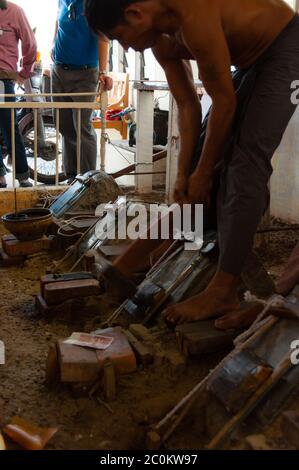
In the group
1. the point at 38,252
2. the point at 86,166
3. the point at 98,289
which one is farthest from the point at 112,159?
the point at 98,289

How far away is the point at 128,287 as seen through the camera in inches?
102

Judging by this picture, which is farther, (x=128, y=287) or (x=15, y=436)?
(x=128, y=287)

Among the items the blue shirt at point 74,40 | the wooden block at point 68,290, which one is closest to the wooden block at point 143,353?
the wooden block at point 68,290

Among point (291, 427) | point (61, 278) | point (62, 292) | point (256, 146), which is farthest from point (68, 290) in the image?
point (291, 427)

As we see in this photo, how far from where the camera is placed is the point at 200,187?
2.20 metres

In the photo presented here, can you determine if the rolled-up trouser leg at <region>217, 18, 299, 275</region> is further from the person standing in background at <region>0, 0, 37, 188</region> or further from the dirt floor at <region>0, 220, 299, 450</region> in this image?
the person standing in background at <region>0, 0, 37, 188</region>

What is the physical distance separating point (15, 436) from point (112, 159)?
628 centimetres

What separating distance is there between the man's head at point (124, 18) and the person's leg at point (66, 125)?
2.73 meters

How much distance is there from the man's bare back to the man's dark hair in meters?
0.16

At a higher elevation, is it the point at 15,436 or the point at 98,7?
the point at 98,7

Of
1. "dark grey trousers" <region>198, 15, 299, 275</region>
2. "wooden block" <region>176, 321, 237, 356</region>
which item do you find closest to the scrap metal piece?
"wooden block" <region>176, 321, 237, 356</region>

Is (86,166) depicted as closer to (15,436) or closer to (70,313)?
(70,313)

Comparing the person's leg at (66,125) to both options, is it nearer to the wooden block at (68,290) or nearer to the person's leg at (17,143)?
the person's leg at (17,143)

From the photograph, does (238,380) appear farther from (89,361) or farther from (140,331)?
(140,331)
